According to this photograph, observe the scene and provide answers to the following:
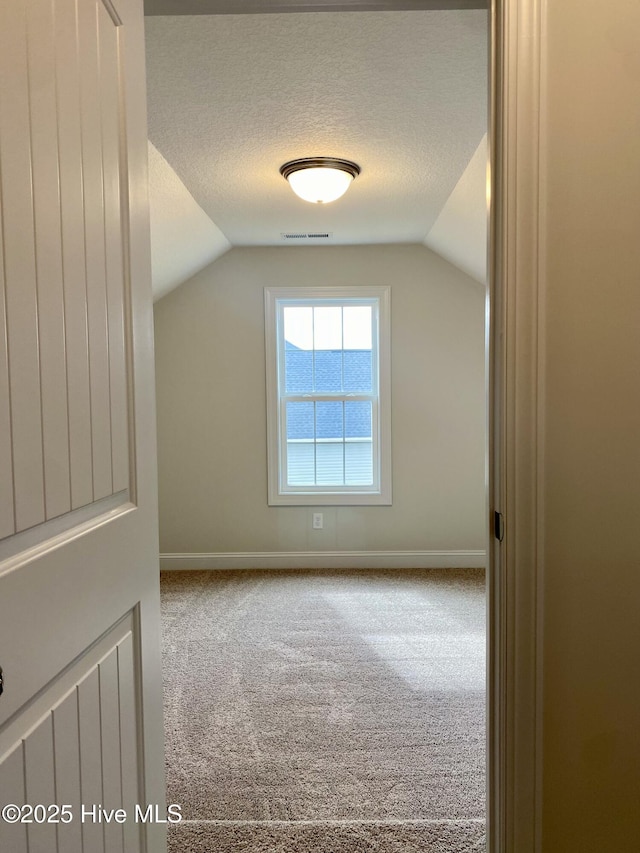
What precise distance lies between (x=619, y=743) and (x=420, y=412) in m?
3.32

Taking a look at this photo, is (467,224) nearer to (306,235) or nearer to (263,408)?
(306,235)

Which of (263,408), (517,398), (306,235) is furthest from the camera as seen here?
(263,408)

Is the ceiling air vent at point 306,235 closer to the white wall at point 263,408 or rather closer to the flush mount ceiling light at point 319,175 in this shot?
the white wall at point 263,408

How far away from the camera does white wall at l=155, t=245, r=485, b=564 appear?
4410mm

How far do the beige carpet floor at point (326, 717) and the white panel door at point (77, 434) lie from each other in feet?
2.39

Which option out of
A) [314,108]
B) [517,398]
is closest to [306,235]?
[314,108]

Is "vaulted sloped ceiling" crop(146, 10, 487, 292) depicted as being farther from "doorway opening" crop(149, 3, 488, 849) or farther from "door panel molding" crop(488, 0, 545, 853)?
"doorway opening" crop(149, 3, 488, 849)

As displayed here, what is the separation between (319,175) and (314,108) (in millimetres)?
541

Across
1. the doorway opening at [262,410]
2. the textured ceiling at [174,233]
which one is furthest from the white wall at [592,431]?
the doorway opening at [262,410]

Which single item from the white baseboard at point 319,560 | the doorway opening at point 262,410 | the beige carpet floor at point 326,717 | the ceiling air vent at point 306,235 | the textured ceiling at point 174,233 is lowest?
the beige carpet floor at point 326,717

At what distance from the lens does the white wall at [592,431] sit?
118 cm

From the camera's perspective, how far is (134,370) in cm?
117

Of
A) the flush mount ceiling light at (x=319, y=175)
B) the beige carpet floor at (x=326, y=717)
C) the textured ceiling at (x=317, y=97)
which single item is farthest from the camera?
the flush mount ceiling light at (x=319, y=175)

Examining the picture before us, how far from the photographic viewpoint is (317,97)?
2.06m
